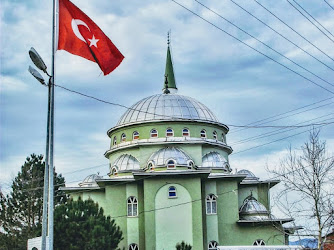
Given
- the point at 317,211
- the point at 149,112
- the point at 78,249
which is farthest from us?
the point at 149,112

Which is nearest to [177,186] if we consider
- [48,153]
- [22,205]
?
[22,205]

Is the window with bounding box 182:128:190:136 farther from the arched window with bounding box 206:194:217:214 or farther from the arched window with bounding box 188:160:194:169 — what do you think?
the arched window with bounding box 206:194:217:214

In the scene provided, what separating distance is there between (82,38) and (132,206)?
937 inches

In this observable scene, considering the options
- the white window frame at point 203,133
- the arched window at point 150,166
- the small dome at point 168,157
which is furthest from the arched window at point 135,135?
the white window frame at point 203,133

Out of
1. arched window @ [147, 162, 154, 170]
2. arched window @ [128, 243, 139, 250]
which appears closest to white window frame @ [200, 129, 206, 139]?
arched window @ [147, 162, 154, 170]

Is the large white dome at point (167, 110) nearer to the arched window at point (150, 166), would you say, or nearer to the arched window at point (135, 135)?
the arched window at point (135, 135)

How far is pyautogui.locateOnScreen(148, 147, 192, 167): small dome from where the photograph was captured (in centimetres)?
3566

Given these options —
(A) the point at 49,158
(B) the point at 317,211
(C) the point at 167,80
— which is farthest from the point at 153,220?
(A) the point at 49,158

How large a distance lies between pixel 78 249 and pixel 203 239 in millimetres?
10887

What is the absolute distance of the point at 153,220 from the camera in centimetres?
3422

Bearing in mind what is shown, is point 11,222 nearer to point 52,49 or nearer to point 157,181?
point 157,181

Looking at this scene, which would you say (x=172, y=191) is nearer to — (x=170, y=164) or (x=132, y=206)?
(x=170, y=164)

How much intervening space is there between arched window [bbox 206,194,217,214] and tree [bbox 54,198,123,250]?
8751 mm

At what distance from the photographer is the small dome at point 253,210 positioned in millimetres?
36903
